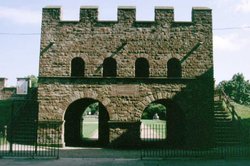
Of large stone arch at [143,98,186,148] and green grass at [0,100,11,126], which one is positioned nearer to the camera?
large stone arch at [143,98,186,148]

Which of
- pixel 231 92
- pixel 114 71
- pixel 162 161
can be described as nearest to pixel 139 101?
pixel 114 71

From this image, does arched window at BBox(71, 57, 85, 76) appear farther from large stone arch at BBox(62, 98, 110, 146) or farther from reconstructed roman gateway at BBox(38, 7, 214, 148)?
large stone arch at BBox(62, 98, 110, 146)

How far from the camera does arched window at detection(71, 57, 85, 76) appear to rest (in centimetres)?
2061

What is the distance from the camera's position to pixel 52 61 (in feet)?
66.3

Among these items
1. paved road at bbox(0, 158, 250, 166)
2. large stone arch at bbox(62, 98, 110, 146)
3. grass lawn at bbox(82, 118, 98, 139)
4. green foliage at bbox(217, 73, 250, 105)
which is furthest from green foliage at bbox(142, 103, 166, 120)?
paved road at bbox(0, 158, 250, 166)

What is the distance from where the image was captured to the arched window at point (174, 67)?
20438mm

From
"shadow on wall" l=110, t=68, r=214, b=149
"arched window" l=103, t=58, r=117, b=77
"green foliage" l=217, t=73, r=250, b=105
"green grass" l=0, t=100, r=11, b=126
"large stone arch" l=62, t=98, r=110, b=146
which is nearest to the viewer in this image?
"shadow on wall" l=110, t=68, r=214, b=149

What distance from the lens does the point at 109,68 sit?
2064 cm

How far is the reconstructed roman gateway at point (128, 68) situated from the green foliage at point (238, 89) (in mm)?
54089

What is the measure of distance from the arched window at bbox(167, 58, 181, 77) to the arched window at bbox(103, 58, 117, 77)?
10.8ft

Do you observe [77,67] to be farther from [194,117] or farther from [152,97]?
[194,117]

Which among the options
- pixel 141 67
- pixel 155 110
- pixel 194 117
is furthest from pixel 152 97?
pixel 155 110

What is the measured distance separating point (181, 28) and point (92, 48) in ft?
17.9

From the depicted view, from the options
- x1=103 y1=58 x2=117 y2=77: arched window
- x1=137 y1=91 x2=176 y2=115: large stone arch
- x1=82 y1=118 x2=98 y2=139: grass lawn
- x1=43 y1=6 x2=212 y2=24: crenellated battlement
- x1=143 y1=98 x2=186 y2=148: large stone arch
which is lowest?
x1=82 y1=118 x2=98 y2=139: grass lawn
